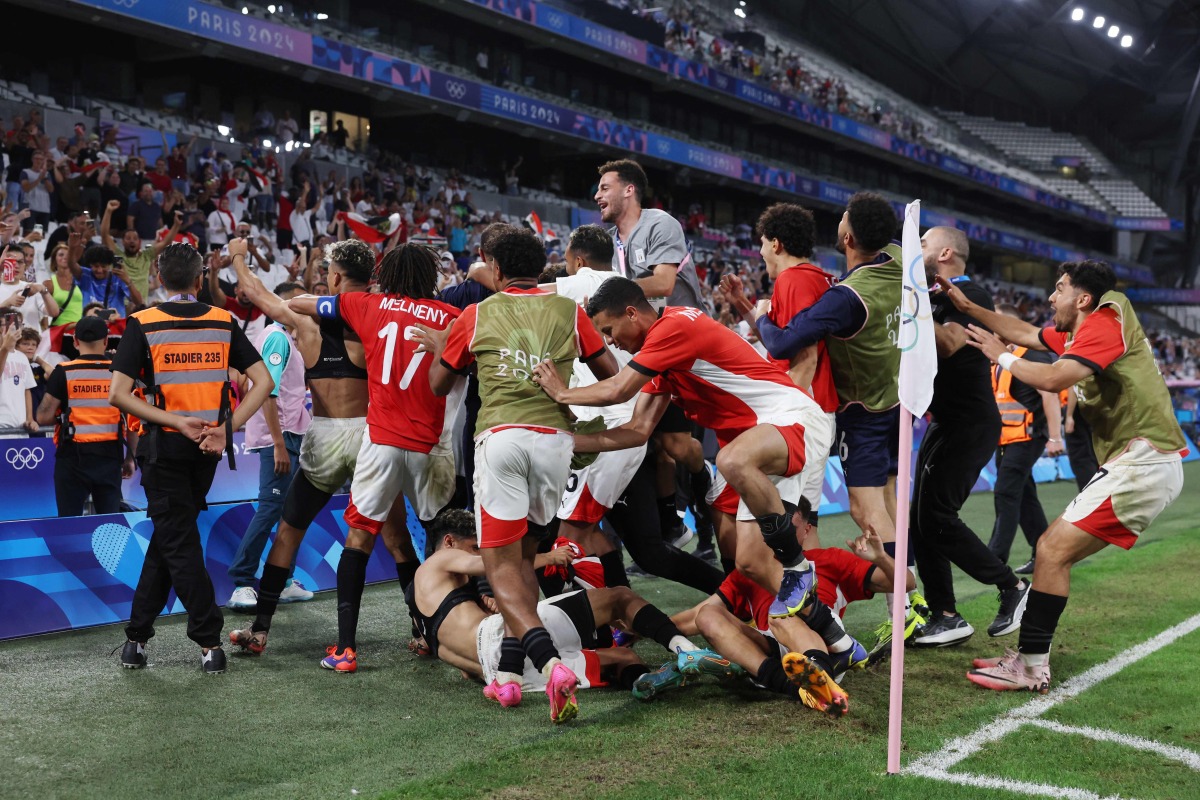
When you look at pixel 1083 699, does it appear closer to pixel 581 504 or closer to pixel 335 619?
pixel 581 504

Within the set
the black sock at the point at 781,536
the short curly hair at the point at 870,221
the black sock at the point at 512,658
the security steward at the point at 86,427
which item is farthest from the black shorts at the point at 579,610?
the security steward at the point at 86,427

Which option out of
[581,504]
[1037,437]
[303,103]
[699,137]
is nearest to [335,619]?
[581,504]

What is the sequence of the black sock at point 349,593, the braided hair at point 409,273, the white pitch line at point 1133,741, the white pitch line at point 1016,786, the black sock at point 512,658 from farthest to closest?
1. the braided hair at point 409,273
2. the black sock at point 349,593
3. the black sock at point 512,658
4. the white pitch line at point 1133,741
5. the white pitch line at point 1016,786

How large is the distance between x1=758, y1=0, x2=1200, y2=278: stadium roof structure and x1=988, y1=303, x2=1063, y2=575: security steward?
4822cm

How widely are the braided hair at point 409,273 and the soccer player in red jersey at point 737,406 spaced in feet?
3.88

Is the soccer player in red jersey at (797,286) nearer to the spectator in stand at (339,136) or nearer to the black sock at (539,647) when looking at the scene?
the black sock at (539,647)

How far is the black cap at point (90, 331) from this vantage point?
803 centimetres

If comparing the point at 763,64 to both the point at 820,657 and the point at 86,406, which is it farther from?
the point at 820,657

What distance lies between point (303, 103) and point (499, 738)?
86.1 ft

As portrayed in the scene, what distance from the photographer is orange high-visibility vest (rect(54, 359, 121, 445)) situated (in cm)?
798

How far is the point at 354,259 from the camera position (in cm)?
625

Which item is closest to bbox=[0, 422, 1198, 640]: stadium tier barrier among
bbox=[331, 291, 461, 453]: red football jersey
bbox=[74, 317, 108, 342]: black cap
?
bbox=[74, 317, 108, 342]: black cap

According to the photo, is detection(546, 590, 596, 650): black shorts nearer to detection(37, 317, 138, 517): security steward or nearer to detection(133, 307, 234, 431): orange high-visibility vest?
detection(133, 307, 234, 431): orange high-visibility vest

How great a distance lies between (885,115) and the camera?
173 feet
